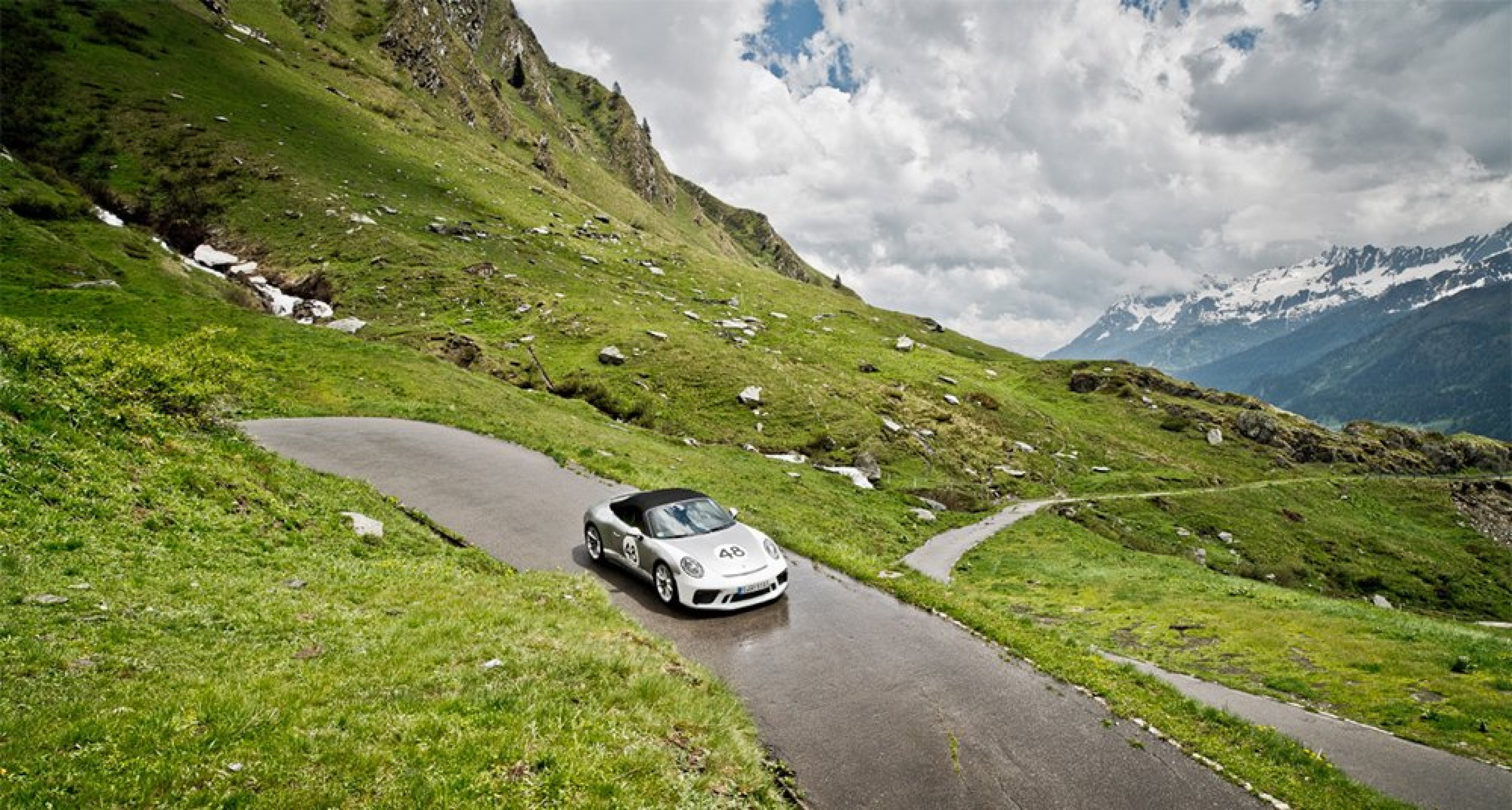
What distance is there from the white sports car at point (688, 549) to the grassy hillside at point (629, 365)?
4.29 metres

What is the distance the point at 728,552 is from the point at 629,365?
42.9m

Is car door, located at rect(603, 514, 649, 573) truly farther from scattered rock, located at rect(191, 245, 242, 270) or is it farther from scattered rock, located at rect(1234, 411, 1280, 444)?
scattered rock, located at rect(1234, 411, 1280, 444)

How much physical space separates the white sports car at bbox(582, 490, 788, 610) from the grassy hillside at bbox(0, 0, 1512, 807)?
429cm

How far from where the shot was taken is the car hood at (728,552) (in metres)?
15.6

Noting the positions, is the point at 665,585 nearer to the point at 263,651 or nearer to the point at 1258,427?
the point at 263,651

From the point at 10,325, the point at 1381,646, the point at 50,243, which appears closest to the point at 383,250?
the point at 50,243

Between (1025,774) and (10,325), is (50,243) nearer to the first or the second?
(10,325)

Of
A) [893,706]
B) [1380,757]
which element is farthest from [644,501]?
[1380,757]

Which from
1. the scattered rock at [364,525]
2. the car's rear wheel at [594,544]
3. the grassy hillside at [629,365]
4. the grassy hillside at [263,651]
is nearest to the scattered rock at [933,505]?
the grassy hillside at [629,365]

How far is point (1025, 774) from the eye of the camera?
9.94 m

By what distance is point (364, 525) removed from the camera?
56.6 feet

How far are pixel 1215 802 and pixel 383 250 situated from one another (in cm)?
8034

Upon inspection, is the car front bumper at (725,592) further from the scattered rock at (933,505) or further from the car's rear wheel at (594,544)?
the scattered rock at (933,505)

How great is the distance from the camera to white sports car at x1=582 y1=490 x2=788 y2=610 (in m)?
15.4
